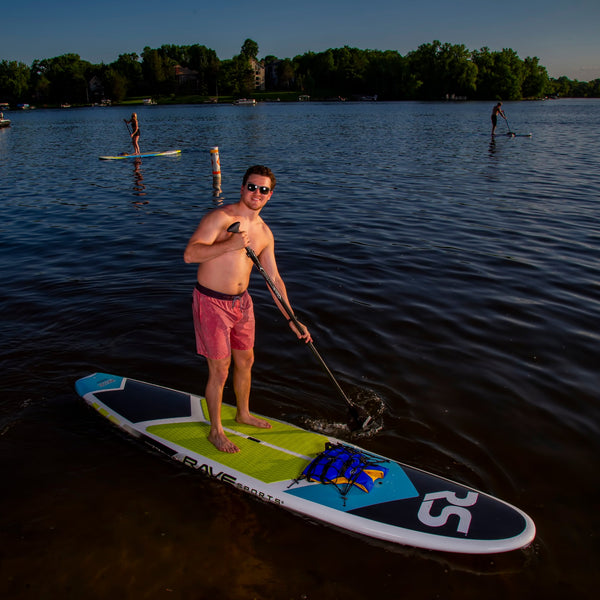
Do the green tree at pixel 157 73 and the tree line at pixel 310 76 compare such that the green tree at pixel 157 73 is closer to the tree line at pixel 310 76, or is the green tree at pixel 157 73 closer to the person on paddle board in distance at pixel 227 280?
the tree line at pixel 310 76

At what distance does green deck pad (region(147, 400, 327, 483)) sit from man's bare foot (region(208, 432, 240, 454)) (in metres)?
0.04

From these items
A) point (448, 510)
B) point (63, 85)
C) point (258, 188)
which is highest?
point (63, 85)

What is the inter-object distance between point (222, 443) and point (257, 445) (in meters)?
0.37

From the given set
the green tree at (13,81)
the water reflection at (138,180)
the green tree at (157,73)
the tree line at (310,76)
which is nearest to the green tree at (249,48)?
the tree line at (310,76)

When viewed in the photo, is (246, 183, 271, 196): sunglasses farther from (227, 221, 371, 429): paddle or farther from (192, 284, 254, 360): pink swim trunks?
(192, 284, 254, 360): pink swim trunks

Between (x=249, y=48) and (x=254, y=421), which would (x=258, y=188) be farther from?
(x=249, y=48)

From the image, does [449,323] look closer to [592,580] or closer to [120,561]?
[592,580]

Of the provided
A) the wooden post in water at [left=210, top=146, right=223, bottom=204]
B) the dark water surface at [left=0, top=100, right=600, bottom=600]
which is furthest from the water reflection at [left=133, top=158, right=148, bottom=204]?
the dark water surface at [left=0, top=100, right=600, bottom=600]

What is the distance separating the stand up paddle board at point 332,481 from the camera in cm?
390

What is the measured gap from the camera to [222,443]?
16.1 feet

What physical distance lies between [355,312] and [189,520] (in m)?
4.73

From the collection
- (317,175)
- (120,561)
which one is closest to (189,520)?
(120,561)

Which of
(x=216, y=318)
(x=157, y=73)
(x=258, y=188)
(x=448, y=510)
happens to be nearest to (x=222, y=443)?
(x=216, y=318)

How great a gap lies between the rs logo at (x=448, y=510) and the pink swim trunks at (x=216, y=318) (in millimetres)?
2335
